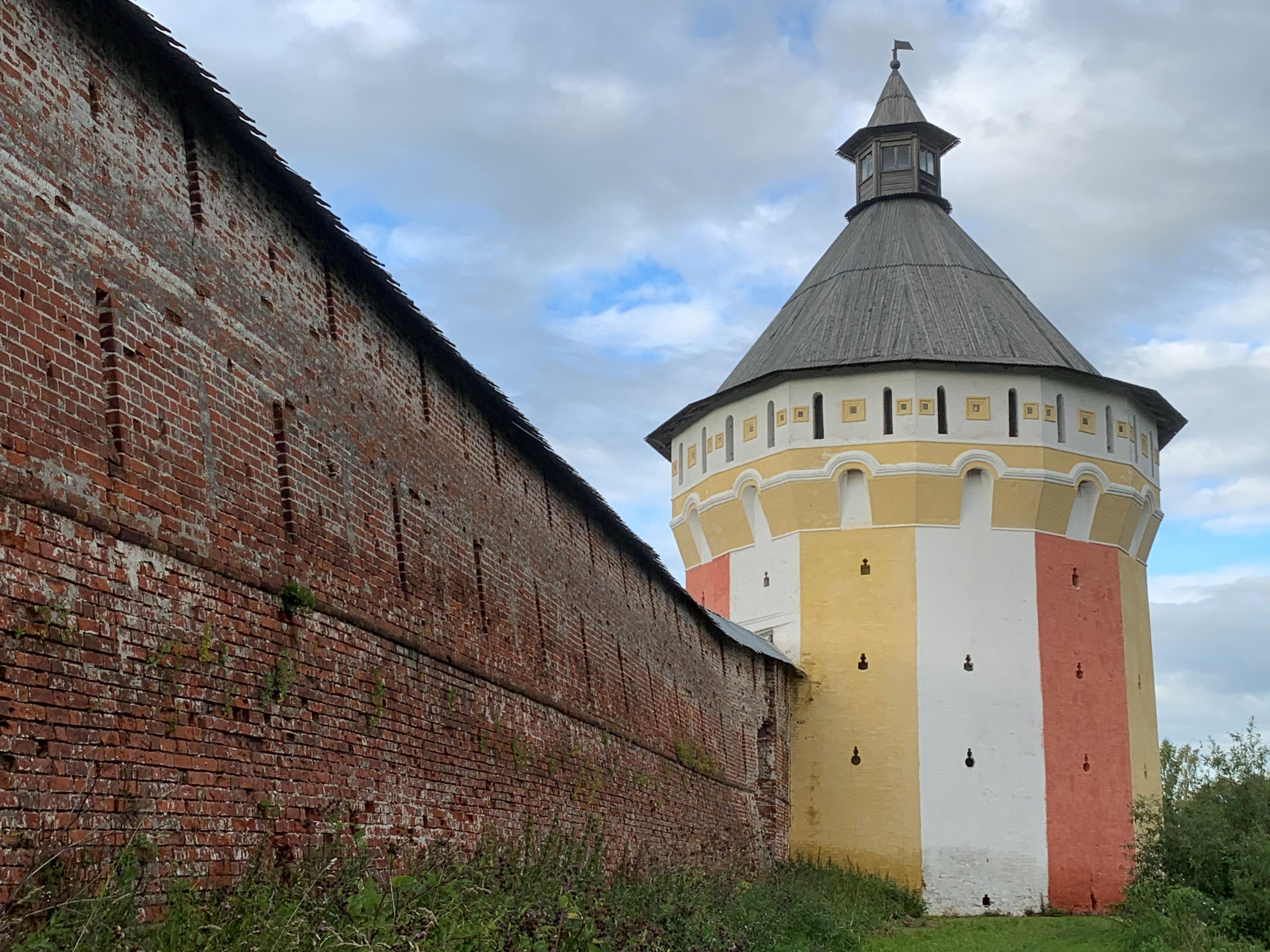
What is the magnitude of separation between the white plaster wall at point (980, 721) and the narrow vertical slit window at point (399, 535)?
1269 cm

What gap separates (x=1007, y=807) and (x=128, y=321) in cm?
1623

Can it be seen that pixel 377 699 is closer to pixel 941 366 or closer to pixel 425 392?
pixel 425 392

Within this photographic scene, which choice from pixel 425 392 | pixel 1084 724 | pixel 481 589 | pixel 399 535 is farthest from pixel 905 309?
pixel 399 535

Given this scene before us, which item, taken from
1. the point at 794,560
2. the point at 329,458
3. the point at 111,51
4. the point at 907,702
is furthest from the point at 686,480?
the point at 111,51

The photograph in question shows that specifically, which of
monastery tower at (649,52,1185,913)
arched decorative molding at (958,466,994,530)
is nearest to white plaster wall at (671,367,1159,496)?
monastery tower at (649,52,1185,913)

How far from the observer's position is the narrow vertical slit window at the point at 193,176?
695 cm

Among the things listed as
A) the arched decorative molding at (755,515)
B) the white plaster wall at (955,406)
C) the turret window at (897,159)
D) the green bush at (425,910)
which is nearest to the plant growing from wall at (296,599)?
the green bush at (425,910)

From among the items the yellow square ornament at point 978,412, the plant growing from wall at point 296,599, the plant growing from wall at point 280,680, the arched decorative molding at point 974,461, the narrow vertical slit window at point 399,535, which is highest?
the yellow square ornament at point 978,412

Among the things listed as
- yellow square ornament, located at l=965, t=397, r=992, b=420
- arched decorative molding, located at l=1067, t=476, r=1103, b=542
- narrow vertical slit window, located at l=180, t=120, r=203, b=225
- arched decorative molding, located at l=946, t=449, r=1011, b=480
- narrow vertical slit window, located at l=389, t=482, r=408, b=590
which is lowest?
narrow vertical slit window, located at l=389, t=482, r=408, b=590

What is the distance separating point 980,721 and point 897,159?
10334 mm

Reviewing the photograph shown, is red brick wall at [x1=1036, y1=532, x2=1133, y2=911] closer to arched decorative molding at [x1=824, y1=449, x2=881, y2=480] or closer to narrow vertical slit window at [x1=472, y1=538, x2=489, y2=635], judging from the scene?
arched decorative molding at [x1=824, y1=449, x2=881, y2=480]

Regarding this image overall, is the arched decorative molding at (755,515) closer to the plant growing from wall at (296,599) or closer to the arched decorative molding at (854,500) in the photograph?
the arched decorative molding at (854,500)

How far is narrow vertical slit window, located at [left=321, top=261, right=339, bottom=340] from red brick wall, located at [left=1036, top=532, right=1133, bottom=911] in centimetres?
1430

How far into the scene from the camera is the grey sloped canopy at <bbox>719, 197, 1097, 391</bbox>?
21.6 meters
